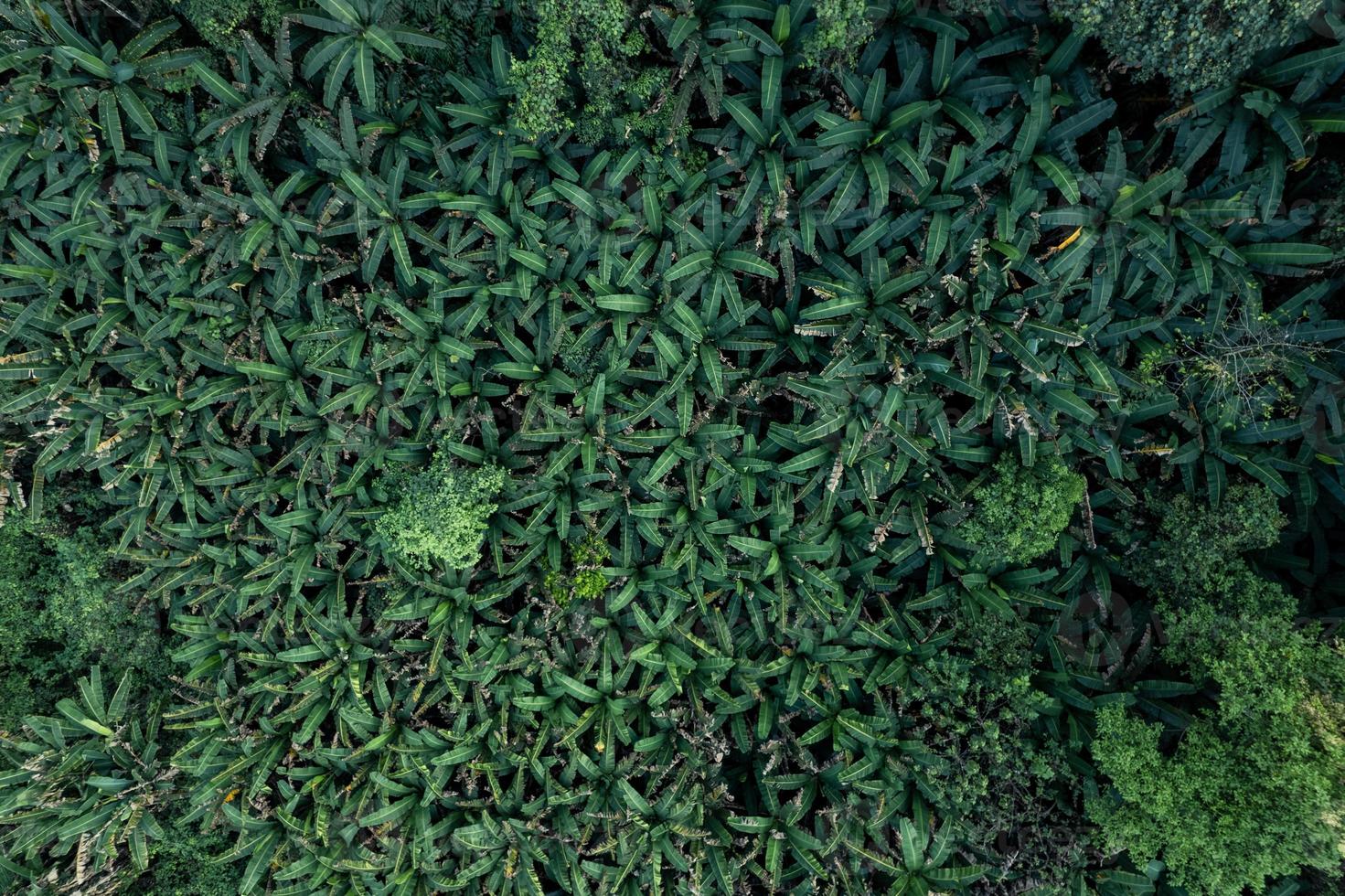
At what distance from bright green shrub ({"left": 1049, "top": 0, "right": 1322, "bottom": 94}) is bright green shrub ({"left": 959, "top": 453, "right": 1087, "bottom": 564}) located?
283 cm

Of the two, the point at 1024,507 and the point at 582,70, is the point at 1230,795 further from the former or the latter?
the point at 582,70

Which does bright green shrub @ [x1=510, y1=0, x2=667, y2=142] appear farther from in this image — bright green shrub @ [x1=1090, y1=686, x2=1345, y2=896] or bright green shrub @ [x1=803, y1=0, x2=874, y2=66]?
bright green shrub @ [x1=1090, y1=686, x2=1345, y2=896]

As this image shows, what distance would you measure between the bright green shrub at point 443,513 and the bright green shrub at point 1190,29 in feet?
17.8

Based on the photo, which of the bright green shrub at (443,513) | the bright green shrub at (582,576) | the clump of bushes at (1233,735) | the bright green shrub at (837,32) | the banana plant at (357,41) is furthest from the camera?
the bright green shrub at (582,576)

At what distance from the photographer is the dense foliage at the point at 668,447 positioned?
5.07 m

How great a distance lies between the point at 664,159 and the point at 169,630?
6589 mm

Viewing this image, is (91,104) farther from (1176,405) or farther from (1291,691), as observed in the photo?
(1291,691)

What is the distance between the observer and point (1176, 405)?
5535mm

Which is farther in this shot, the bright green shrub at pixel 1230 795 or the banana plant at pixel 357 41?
the banana plant at pixel 357 41

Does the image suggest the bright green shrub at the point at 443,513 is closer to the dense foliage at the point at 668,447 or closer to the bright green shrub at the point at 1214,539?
the dense foliage at the point at 668,447

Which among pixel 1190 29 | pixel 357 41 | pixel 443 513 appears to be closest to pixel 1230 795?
pixel 1190 29

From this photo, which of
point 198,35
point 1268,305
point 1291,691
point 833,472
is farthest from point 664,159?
point 1291,691

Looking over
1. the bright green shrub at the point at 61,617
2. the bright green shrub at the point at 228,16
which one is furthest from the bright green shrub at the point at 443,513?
the bright green shrub at the point at 228,16

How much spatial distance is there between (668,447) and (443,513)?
6.20 ft
